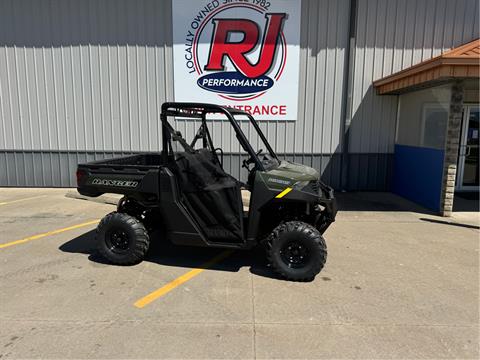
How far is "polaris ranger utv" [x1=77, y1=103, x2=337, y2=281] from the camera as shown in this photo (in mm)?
3961

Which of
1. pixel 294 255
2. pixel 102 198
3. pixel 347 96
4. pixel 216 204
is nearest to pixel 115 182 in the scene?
pixel 216 204

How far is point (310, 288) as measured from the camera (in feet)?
12.6

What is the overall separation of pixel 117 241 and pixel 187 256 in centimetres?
95

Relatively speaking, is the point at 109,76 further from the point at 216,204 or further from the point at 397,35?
the point at 397,35

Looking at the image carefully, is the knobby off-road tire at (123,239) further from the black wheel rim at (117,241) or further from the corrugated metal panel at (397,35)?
the corrugated metal panel at (397,35)

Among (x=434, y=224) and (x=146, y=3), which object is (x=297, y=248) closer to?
(x=434, y=224)

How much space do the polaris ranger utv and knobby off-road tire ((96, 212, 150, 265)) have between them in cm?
1

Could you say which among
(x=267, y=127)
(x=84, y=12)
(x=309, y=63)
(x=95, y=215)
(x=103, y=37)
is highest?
(x=84, y=12)

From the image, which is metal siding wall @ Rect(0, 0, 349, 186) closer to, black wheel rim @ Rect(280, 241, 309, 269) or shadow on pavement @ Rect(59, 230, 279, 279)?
shadow on pavement @ Rect(59, 230, 279, 279)

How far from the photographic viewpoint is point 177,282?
3.97m

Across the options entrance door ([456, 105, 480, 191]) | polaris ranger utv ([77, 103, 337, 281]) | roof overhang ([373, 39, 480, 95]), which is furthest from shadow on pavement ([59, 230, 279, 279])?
entrance door ([456, 105, 480, 191])

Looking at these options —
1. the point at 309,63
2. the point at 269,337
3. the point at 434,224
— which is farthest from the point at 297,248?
the point at 309,63

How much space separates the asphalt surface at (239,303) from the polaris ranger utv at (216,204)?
35cm

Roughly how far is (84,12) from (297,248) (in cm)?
854
